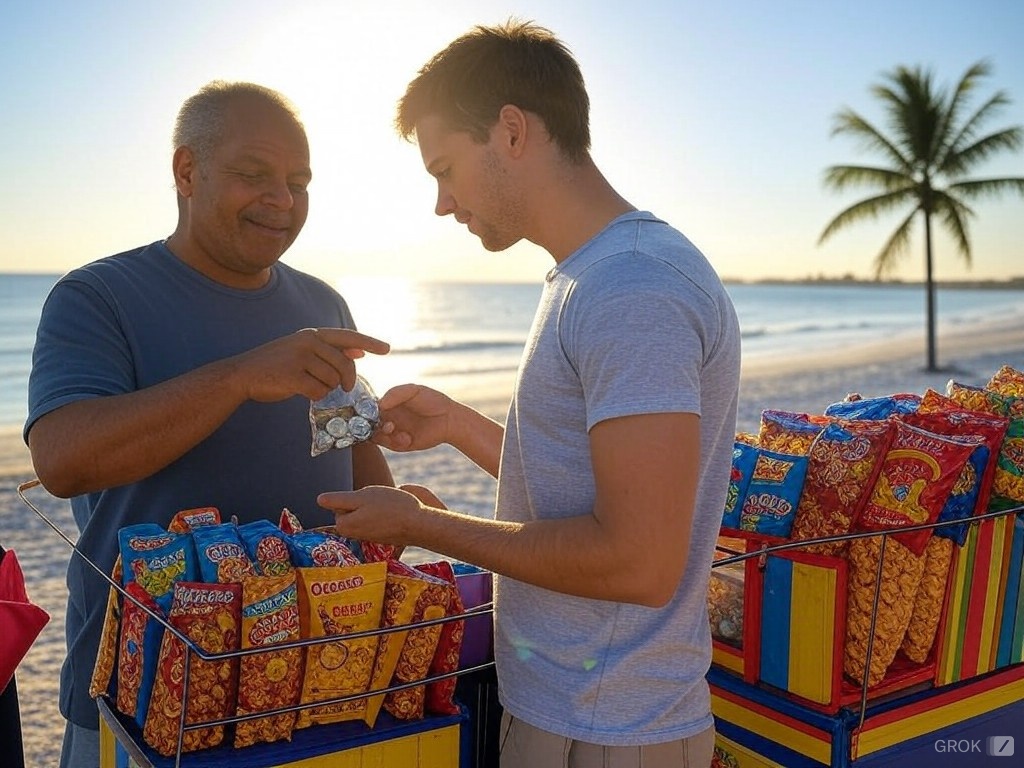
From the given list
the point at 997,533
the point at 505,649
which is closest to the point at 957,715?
the point at 997,533

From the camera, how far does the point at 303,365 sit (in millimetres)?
2006

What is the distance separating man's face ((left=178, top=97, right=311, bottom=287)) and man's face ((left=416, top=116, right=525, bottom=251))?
2.73 ft

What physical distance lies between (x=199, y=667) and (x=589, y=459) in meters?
0.73

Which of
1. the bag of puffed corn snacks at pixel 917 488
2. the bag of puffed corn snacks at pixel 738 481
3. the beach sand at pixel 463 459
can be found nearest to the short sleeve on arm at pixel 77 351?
the bag of puffed corn snacks at pixel 738 481

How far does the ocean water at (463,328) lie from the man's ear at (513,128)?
17.0 m

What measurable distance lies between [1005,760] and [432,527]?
1.64m

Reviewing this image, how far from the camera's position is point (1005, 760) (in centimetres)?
235

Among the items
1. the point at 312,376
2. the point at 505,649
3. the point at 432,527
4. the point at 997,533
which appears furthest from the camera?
the point at 997,533

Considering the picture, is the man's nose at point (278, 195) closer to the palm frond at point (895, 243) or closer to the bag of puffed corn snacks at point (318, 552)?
the bag of puffed corn snacks at point (318, 552)

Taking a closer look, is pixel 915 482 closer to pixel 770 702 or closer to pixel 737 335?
pixel 770 702

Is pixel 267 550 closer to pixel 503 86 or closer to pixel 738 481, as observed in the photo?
pixel 503 86

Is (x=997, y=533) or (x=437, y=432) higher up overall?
(x=437, y=432)

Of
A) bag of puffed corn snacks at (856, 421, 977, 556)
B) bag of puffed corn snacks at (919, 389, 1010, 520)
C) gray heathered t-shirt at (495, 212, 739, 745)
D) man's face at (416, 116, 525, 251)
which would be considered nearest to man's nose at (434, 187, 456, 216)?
man's face at (416, 116, 525, 251)

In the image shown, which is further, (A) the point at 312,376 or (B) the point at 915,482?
(B) the point at 915,482
